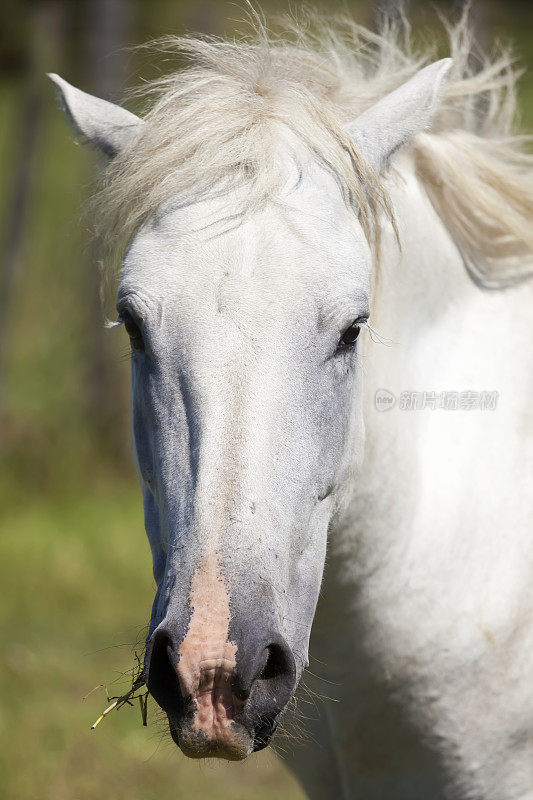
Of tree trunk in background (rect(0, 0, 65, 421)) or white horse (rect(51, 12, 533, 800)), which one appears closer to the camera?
white horse (rect(51, 12, 533, 800))

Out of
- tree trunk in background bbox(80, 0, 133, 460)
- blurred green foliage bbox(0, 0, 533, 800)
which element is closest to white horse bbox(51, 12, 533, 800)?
blurred green foliage bbox(0, 0, 533, 800)

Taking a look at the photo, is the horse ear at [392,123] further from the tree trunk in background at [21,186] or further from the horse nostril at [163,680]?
the tree trunk in background at [21,186]

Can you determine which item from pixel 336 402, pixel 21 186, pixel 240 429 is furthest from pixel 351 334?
pixel 21 186

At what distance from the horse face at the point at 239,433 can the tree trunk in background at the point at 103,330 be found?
17.5 feet

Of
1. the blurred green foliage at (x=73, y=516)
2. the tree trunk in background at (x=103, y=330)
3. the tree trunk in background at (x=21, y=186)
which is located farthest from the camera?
the tree trunk in background at (x=21, y=186)

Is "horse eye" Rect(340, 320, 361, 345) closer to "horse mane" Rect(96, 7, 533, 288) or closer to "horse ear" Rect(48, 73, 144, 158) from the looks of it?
"horse mane" Rect(96, 7, 533, 288)

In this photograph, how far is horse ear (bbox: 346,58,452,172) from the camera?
2105 millimetres

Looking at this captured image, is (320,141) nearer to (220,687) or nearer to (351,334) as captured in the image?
(351,334)

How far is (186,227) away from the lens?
1.89 metres

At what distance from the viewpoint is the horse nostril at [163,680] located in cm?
161

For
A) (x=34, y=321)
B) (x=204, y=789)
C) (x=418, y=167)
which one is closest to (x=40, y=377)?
(x=34, y=321)

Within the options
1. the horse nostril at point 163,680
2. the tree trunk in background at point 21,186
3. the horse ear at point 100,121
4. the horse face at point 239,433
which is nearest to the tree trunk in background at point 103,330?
the tree trunk in background at point 21,186

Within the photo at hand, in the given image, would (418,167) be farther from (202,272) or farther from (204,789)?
(204,789)

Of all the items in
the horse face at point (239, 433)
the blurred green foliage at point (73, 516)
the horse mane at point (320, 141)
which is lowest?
the blurred green foliage at point (73, 516)
